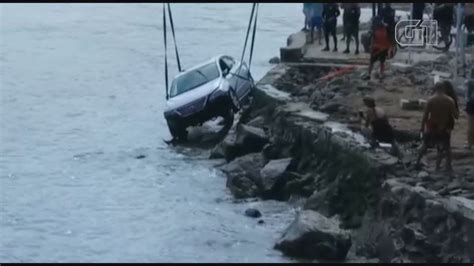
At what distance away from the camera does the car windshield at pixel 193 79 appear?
29.4 m

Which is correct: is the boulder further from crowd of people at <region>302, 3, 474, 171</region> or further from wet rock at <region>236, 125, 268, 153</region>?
crowd of people at <region>302, 3, 474, 171</region>

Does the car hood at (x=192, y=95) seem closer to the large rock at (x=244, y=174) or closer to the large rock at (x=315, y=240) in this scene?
the large rock at (x=244, y=174)

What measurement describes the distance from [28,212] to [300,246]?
705 cm

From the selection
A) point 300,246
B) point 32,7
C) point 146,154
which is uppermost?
point 300,246

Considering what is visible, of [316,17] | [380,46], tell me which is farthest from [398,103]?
[316,17]

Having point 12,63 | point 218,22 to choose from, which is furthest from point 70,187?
point 218,22

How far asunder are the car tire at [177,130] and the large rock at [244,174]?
3.33 m

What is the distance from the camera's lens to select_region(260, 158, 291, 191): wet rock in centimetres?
2284

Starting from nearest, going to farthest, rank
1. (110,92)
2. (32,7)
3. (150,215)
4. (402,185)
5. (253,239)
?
(402,185) < (253,239) < (150,215) < (110,92) < (32,7)

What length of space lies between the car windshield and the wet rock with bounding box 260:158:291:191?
20.3ft

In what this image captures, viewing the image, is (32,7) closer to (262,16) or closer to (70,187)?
(262,16)

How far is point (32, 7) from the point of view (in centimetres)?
6744

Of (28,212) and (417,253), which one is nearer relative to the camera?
(417,253)

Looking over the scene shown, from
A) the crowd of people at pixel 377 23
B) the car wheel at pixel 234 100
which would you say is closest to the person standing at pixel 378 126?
the crowd of people at pixel 377 23
